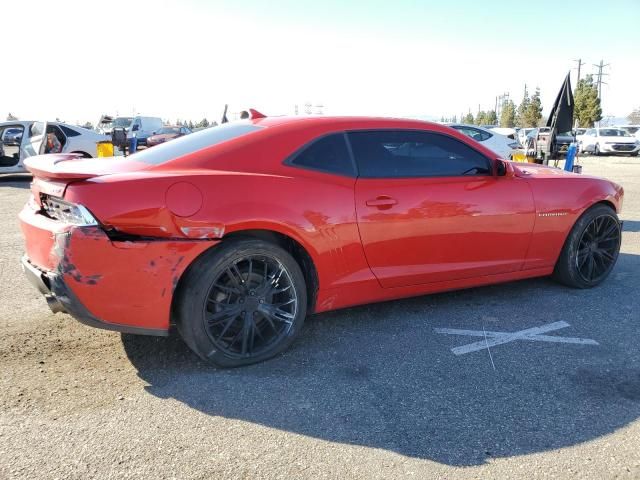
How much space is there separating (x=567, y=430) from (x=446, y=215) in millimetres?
1656

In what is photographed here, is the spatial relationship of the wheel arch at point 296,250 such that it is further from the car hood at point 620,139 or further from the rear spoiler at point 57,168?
the car hood at point 620,139

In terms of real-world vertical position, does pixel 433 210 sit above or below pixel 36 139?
below

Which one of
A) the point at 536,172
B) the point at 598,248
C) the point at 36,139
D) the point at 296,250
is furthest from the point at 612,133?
the point at 296,250

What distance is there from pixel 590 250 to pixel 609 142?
2739cm

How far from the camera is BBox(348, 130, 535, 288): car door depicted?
354cm

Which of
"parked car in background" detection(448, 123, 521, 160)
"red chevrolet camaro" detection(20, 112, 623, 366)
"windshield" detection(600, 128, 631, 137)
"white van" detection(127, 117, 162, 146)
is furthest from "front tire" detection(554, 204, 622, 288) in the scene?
"windshield" detection(600, 128, 631, 137)

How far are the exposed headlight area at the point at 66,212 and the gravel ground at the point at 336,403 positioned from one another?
0.89 meters

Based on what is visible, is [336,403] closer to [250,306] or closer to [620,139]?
[250,306]

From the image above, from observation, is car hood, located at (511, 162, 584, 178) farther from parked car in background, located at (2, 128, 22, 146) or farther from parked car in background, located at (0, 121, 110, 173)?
parked car in background, located at (2, 128, 22, 146)

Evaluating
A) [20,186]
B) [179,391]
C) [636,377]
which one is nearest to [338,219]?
[179,391]

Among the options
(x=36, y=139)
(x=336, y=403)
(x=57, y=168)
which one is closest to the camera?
(x=336, y=403)

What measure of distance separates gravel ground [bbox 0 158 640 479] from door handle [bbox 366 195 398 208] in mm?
891

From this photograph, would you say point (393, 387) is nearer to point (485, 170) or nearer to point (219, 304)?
point (219, 304)

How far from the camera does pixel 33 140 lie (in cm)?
1270
